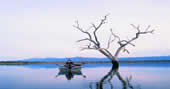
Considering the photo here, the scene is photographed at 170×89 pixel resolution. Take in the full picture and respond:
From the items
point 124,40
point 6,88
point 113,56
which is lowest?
point 6,88

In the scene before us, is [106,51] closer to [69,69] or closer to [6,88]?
[69,69]

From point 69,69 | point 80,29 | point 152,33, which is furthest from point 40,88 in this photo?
point 152,33

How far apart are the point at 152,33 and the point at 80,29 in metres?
9.36

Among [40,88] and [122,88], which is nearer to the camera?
[122,88]

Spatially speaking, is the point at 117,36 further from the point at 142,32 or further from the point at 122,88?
the point at 122,88

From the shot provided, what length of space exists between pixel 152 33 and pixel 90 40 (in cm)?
810

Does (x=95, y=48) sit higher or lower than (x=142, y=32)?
lower

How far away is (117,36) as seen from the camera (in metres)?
32.0

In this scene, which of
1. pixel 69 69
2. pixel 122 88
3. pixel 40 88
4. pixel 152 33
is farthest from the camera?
pixel 152 33

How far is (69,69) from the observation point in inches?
1006

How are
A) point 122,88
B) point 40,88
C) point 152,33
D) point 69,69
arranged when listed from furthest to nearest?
1. point 152,33
2. point 69,69
3. point 40,88
4. point 122,88

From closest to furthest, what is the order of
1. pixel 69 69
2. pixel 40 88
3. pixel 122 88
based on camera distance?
pixel 122 88
pixel 40 88
pixel 69 69

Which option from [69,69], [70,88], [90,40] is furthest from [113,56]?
[70,88]

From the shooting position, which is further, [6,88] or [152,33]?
[152,33]
